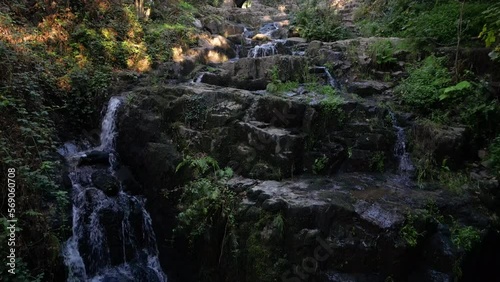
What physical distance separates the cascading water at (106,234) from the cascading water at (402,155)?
20.1 ft

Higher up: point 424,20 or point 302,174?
point 424,20

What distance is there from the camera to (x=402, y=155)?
7.84 meters

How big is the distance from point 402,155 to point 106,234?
7.23 meters

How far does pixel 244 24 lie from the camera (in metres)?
18.1

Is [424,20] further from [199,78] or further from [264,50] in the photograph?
[199,78]

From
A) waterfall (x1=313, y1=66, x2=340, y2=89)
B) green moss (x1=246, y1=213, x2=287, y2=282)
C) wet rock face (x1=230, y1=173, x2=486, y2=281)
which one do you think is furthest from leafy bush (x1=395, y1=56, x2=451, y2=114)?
green moss (x1=246, y1=213, x2=287, y2=282)

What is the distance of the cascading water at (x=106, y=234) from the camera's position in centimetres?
652

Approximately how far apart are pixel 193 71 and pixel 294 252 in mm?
7957

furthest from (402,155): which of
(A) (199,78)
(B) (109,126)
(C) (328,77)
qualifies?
(B) (109,126)

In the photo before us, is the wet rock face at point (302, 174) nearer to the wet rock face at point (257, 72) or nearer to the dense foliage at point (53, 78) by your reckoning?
the wet rock face at point (257, 72)

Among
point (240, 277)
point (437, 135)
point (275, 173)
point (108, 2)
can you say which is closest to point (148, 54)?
point (108, 2)

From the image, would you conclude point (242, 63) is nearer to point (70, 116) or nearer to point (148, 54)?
point (148, 54)

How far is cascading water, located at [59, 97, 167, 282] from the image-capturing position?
21.4ft

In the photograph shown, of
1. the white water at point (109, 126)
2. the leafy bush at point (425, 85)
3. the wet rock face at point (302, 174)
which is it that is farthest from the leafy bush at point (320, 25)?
the white water at point (109, 126)
